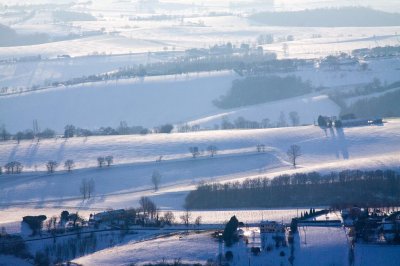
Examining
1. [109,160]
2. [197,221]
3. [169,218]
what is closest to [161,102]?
[109,160]

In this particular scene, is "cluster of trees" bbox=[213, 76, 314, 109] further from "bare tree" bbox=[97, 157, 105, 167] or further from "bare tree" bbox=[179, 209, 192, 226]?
"bare tree" bbox=[179, 209, 192, 226]

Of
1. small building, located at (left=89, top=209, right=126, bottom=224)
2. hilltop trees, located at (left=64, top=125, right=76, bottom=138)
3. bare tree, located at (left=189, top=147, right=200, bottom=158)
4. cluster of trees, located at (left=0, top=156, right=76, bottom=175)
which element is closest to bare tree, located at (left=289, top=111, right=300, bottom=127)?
bare tree, located at (left=189, top=147, right=200, bottom=158)

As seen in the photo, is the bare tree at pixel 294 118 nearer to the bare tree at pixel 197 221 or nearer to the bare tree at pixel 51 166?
the bare tree at pixel 51 166

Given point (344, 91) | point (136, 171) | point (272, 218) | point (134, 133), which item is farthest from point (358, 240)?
point (344, 91)

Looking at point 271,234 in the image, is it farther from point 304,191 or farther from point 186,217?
point 304,191

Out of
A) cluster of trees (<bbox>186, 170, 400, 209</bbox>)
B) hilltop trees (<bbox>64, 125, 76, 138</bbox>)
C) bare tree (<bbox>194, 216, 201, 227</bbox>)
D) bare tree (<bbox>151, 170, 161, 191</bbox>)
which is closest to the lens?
bare tree (<bbox>194, 216, 201, 227</bbox>)

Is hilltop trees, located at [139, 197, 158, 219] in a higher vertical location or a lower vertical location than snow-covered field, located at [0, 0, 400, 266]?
lower
